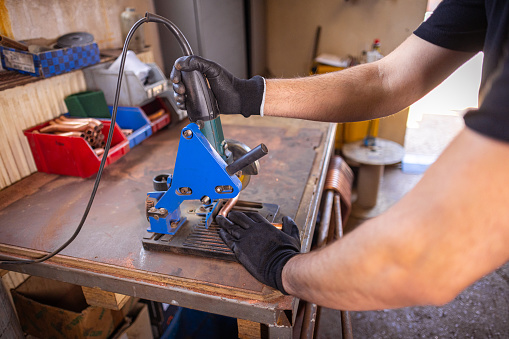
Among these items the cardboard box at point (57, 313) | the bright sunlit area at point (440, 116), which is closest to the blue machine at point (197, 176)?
the cardboard box at point (57, 313)

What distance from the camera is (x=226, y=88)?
0.98m

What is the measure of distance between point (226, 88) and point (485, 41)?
1.99 ft

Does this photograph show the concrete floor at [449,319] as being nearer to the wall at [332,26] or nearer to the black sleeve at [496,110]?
the wall at [332,26]

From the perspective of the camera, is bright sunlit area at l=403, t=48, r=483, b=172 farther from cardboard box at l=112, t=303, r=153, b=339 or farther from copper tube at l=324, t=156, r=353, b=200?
cardboard box at l=112, t=303, r=153, b=339

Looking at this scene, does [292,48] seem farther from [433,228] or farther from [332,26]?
[433,228]

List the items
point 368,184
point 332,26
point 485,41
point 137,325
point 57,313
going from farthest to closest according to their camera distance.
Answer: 1. point 332,26
2. point 368,184
3. point 137,325
4. point 57,313
5. point 485,41

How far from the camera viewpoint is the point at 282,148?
157cm

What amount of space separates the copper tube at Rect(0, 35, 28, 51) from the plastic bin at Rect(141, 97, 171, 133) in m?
0.54

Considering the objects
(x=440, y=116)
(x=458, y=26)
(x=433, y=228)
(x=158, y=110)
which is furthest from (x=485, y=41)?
(x=440, y=116)

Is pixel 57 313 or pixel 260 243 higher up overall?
pixel 260 243

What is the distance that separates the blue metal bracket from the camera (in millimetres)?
862

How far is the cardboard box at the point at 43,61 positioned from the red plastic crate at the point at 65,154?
0.21 metres

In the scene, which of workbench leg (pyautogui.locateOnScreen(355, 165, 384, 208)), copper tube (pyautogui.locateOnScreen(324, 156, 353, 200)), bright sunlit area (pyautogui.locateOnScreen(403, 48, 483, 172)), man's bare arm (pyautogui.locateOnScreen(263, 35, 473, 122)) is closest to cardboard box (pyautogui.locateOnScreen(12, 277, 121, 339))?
man's bare arm (pyautogui.locateOnScreen(263, 35, 473, 122))

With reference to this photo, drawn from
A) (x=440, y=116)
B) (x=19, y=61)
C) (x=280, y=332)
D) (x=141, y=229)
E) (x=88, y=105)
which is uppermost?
(x=19, y=61)
